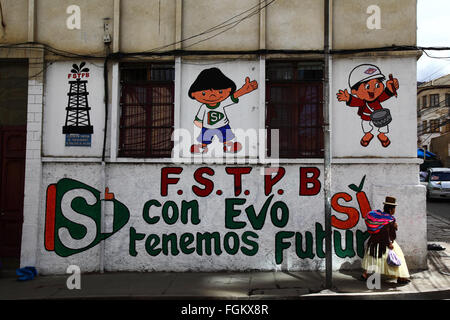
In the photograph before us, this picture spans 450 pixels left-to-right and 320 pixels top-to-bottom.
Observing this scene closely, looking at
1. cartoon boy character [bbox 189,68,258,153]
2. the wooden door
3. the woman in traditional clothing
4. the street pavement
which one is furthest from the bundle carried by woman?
the wooden door

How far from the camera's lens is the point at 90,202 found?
335 inches

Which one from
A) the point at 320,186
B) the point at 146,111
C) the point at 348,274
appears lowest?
the point at 348,274

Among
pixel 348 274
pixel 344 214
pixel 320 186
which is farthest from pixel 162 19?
pixel 348 274

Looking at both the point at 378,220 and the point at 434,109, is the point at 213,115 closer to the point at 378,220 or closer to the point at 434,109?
the point at 378,220

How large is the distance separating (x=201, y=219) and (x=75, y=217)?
2808mm

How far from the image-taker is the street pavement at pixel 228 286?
6.61 metres

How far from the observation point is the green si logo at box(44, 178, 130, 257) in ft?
27.7

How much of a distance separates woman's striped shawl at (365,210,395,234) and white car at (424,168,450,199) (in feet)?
50.5

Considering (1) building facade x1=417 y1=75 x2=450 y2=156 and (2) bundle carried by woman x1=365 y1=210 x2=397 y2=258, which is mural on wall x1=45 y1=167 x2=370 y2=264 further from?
(1) building facade x1=417 y1=75 x2=450 y2=156

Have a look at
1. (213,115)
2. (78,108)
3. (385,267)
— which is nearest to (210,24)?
(213,115)

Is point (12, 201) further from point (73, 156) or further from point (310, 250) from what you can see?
point (310, 250)

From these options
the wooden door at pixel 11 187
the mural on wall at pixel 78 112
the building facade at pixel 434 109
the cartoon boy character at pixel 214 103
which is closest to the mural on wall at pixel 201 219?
the cartoon boy character at pixel 214 103

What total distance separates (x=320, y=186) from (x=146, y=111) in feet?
13.9

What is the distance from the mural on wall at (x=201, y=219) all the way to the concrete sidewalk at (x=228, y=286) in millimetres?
548
